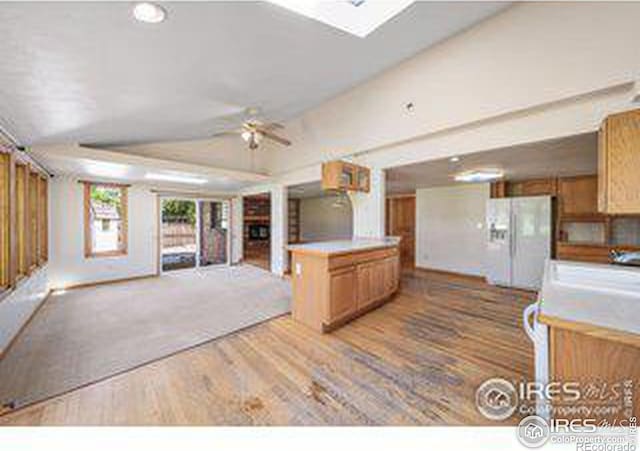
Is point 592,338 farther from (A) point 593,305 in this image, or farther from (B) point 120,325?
(B) point 120,325

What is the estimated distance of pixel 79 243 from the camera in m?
5.45

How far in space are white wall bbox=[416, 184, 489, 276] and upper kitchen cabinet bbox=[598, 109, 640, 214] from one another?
4375 mm

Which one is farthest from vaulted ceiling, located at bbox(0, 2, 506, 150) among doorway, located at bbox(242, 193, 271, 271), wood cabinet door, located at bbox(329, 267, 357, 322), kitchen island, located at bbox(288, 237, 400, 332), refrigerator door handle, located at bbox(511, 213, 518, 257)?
doorway, located at bbox(242, 193, 271, 271)

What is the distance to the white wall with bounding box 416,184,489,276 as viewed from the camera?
613 cm

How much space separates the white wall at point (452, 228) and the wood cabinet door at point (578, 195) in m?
1.31

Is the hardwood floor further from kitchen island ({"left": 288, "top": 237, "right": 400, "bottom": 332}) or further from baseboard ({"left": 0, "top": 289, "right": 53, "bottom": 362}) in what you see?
baseboard ({"left": 0, "top": 289, "right": 53, "bottom": 362})

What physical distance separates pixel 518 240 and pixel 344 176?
3.79 m

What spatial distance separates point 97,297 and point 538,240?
26.8 ft

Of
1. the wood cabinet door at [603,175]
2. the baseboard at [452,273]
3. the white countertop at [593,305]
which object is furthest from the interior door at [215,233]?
the wood cabinet door at [603,175]

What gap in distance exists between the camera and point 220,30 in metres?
1.71

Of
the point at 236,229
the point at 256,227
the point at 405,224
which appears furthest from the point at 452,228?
the point at 256,227

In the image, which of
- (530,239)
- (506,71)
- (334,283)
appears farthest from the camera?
(530,239)

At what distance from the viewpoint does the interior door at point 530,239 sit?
486cm

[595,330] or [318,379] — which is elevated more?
[595,330]
